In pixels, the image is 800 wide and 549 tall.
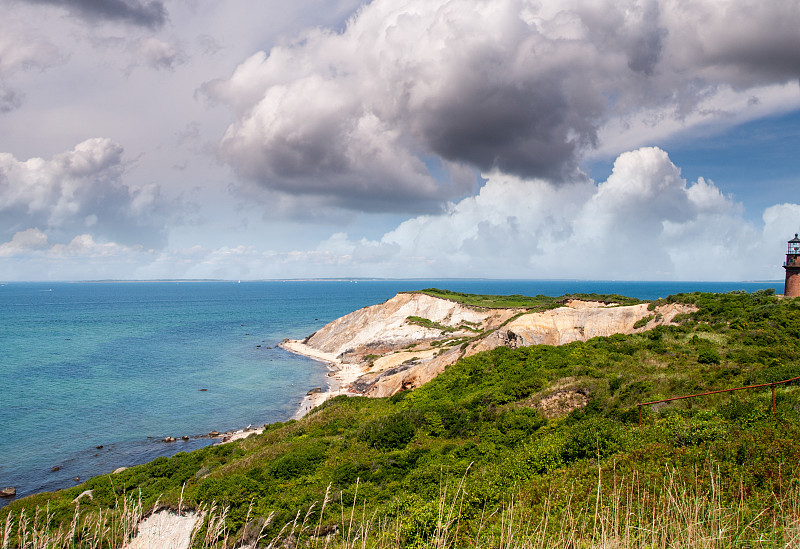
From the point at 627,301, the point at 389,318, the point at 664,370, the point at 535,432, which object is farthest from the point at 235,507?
the point at 389,318

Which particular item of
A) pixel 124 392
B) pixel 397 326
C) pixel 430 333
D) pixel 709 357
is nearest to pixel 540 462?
pixel 709 357

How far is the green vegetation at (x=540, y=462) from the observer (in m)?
7.15

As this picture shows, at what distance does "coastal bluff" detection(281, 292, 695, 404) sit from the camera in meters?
35.8

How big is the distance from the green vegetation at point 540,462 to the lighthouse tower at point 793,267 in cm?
624

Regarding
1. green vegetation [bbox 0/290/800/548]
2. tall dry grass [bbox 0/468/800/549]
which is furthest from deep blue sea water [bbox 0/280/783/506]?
tall dry grass [bbox 0/468/800/549]

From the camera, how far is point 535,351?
27.8 m

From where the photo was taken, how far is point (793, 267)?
33.9 metres

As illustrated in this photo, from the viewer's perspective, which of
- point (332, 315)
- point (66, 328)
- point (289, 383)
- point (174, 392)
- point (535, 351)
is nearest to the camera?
point (535, 351)

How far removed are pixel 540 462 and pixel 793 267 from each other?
3514 centimetres

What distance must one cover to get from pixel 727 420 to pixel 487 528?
870cm

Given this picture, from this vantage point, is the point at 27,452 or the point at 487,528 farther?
the point at 27,452

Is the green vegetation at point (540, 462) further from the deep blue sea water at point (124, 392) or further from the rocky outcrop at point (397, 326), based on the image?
the rocky outcrop at point (397, 326)

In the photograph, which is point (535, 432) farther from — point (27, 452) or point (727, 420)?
point (27, 452)

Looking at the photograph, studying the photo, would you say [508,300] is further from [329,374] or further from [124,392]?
[124,392]
